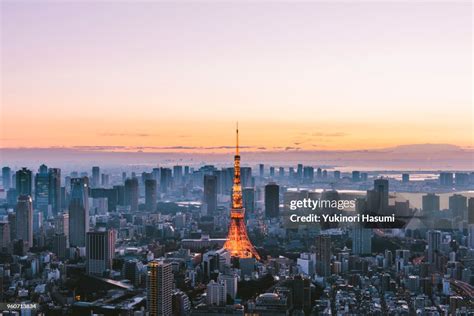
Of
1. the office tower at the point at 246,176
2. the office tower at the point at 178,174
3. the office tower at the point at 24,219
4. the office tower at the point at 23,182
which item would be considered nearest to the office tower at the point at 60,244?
the office tower at the point at 24,219

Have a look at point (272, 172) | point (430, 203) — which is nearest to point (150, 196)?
point (272, 172)

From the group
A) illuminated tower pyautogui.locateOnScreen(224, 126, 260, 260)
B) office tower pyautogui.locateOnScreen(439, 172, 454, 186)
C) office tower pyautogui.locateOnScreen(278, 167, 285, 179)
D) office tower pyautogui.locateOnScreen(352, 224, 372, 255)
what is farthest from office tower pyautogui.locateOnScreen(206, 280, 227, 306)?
office tower pyautogui.locateOnScreen(439, 172, 454, 186)

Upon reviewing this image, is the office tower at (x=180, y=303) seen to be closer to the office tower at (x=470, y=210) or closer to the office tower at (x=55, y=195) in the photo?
the office tower at (x=470, y=210)

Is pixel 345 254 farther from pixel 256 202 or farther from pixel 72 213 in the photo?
pixel 72 213

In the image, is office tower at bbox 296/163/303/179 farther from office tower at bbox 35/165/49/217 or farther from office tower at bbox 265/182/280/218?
office tower at bbox 35/165/49/217

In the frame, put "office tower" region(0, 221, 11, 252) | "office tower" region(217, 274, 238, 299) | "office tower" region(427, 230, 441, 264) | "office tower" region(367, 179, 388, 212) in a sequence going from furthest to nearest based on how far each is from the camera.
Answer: "office tower" region(0, 221, 11, 252) → "office tower" region(427, 230, 441, 264) → "office tower" region(217, 274, 238, 299) → "office tower" region(367, 179, 388, 212)

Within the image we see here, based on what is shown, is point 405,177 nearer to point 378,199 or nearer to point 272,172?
point 378,199

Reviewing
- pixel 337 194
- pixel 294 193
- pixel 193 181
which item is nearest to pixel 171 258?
pixel 193 181
